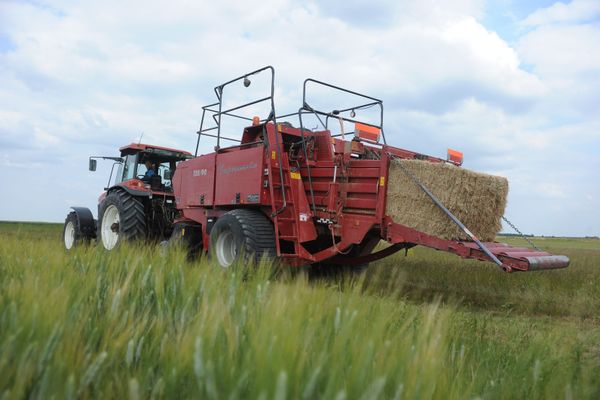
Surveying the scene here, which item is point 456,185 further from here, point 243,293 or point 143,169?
point 143,169

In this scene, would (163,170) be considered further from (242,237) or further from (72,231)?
(242,237)

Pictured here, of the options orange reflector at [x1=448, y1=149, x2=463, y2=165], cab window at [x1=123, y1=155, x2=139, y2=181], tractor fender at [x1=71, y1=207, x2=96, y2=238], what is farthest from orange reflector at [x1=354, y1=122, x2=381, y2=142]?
tractor fender at [x1=71, y1=207, x2=96, y2=238]

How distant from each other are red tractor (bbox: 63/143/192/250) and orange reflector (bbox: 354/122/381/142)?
4925 mm

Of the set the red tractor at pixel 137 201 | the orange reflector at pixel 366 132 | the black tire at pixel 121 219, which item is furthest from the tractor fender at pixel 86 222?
the orange reflector at pixel 366 132

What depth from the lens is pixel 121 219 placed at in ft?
30.8

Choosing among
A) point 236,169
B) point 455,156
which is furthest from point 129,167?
point 455,156

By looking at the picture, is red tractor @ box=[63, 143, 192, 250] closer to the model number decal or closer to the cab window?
the cab window

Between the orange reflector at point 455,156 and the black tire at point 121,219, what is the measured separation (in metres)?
5.78

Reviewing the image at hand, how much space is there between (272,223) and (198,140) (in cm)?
269

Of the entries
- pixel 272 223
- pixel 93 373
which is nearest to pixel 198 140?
pixel 272 223

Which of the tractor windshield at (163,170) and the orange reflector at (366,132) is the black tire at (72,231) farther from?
the orange reflector at (366,132)

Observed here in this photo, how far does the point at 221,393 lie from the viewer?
1415 mm

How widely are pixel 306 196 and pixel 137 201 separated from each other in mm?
4186

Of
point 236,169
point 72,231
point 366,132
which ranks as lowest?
point 72,231
